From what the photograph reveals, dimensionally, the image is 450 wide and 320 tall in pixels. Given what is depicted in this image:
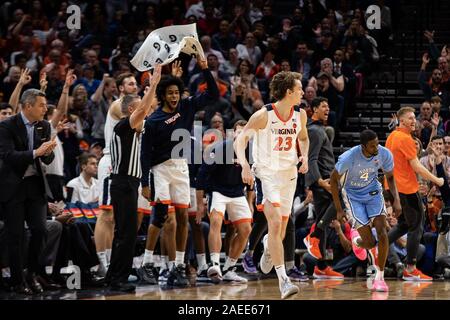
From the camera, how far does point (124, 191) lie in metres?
9.79

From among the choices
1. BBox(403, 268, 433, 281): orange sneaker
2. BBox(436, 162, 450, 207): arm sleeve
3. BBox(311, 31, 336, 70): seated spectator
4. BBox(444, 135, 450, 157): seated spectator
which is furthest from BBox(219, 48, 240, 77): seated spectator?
BBox(403, 268, 433, 281): orange sneaker

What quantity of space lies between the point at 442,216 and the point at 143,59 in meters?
4.23

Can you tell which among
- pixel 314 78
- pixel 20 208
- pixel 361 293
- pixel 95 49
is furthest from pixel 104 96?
pixel 361 293

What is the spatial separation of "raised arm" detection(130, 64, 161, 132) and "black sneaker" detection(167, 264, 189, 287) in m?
1.79

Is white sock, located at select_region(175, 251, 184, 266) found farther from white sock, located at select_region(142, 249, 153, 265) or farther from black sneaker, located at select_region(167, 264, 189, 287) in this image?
white sock, located at select_region(142, 249, 153, 265)

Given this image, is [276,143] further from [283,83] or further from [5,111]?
[5,111]

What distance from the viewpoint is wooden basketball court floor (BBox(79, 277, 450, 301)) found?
934 centimetres

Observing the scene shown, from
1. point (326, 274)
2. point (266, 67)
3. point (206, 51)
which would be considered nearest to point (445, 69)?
point (266, 67)

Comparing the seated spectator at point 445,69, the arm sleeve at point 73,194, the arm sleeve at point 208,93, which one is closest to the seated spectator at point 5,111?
the arm sleeve at point 73,194

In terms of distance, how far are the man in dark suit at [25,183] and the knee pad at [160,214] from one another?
1.24m

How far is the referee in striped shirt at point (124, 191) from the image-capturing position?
32.0 ft

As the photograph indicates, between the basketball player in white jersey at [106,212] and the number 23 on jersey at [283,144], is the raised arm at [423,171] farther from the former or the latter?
the basketball player in white jersey at [106,212]

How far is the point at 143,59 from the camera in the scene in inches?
419
